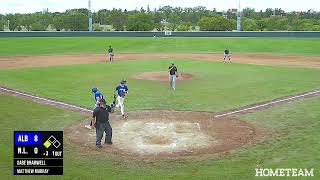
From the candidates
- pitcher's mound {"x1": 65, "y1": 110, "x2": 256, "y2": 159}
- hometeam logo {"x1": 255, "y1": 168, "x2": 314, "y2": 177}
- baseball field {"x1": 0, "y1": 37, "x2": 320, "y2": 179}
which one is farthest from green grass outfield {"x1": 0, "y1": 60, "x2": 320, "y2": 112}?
hometeam logo {"x1": 255, "y1": 168, "x2": 314, "y2": 177}

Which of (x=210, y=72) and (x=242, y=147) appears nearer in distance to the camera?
(x=242, y=147)

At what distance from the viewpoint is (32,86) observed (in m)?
26.8

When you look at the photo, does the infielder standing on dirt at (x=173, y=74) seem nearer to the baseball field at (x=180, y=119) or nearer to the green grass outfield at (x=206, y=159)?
the baseball field at (x=180, y=119)

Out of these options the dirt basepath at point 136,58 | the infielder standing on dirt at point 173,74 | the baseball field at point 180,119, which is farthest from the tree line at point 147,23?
the infielder standing on dirt at point 173,74

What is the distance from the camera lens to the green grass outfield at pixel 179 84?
72.5ft

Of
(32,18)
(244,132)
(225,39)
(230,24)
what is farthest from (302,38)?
(32,18)

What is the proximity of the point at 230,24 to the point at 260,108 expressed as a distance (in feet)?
225

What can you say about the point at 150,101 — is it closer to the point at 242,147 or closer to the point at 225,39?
the point at 242,147

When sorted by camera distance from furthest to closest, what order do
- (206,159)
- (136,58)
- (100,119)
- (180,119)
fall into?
(136,58)
(180,119)
(100,119)
(206,159)

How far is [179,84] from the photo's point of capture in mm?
27641
